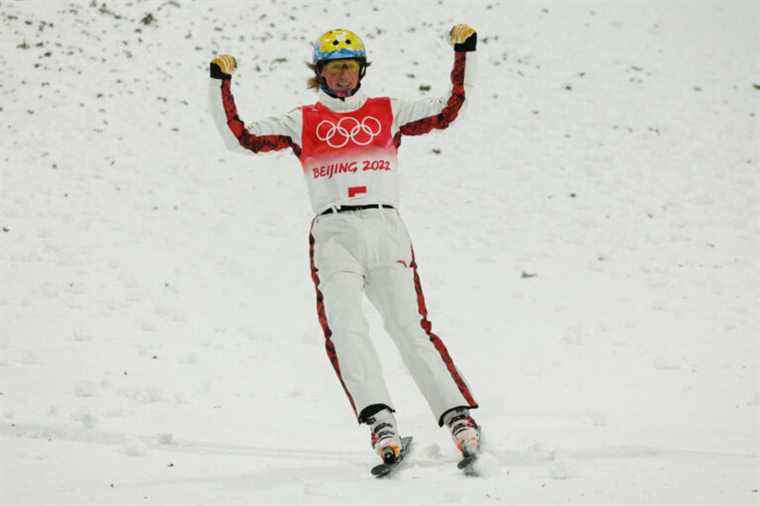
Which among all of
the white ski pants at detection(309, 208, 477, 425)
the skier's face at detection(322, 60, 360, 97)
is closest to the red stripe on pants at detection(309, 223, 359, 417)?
the white ski pants at detection(309, 208, 477, 425)

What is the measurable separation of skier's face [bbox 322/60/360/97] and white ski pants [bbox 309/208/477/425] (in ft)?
2.34

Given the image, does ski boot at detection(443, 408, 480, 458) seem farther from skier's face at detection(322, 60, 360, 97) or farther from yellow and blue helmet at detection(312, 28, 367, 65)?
yellow and blue helmet at detection(312, 28, 367, 65)

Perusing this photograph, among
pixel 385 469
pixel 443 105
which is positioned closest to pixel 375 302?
pixel 385 469

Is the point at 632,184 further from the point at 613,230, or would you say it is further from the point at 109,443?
the point at 109,443

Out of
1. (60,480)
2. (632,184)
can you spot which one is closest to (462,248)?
(632,184)

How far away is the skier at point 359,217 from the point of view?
4.83m

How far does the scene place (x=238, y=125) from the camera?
5.05 metres

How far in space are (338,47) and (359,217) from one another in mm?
949

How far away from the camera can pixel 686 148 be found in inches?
606

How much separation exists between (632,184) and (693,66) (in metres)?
5.28

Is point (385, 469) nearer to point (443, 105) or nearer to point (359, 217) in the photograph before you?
point (359, 217)

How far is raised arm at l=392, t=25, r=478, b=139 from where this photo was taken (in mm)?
5254

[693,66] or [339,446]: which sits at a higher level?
[693,66]

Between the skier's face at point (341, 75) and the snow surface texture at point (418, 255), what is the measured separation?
2.07 meters
